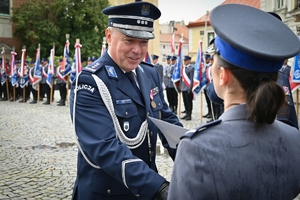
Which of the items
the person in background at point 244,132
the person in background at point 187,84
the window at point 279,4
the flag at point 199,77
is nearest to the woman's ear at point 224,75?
the person in background at point 244,132

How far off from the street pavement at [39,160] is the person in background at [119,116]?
1.32 m

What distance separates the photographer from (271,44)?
121cm

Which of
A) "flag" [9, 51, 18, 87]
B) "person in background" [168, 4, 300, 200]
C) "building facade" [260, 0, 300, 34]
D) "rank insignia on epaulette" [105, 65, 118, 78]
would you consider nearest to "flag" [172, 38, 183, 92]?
"building facade" [260, 0, 300, 34]

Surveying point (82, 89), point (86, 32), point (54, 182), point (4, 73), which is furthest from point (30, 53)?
point (82, 89)

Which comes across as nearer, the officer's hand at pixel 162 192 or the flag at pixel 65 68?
the officer's hand at pixel 162 192

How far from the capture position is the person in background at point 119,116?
173cm

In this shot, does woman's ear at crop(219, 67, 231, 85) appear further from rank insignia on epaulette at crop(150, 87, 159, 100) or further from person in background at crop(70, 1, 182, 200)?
rank insignia on epaulette at crop(150, 87, 159, 100)

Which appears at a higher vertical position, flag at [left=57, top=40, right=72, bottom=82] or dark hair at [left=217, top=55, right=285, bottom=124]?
dark hair at [left=217, top=55, right=285, bottom=124]

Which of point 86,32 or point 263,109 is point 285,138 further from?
point 86,32

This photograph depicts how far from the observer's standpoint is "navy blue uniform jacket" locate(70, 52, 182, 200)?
1.71 m

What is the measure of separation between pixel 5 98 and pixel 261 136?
67.0 feet

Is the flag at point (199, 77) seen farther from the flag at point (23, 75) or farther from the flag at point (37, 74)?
the flag at point (23, 75)

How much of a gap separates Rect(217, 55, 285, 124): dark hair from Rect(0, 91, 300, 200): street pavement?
2.20 m

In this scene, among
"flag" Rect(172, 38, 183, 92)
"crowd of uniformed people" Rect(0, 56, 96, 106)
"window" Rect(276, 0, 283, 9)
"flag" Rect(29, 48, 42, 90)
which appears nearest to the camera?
"flag" Rect(172, 38, 183, 92)
